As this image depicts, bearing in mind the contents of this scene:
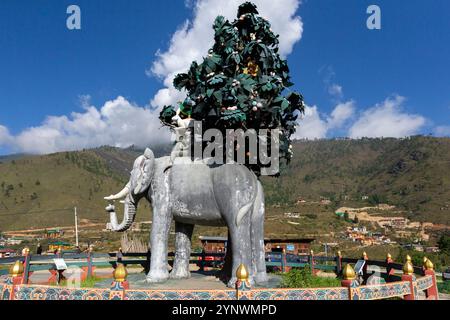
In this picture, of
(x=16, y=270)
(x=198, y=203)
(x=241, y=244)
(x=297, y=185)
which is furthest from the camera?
(x=297, y=185)

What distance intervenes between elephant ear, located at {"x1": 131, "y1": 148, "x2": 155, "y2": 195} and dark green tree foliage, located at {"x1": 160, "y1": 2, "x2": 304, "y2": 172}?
4.52 feet

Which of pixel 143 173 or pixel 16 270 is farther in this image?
pixel 143 173

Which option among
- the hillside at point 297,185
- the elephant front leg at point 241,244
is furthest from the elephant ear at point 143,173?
the hillside at point 297,185

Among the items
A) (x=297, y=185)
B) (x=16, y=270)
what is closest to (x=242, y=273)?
(x=16, y=270)

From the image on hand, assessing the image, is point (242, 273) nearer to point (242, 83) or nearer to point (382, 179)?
point (242, 83)

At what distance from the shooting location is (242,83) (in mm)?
9867

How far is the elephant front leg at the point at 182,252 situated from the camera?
1109cm

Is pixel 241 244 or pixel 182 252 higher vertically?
pixel 241 244

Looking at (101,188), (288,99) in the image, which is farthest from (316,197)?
(288,99)

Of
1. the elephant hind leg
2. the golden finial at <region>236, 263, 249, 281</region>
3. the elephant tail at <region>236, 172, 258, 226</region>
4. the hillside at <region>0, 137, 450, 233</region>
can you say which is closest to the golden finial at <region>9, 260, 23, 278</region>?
the golden finial at <region>236, 263, 249, 281</region>

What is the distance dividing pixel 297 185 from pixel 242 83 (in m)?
153

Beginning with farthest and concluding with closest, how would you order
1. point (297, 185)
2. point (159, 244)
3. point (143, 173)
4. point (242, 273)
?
1. point (297, 185)
2. point (143, 173)
3. point (159, 244)
4. point (242, 273)

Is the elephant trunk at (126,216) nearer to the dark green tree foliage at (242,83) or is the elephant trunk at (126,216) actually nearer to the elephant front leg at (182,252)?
the elephant front leg at (182,252)

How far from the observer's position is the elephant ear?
10.7 m
